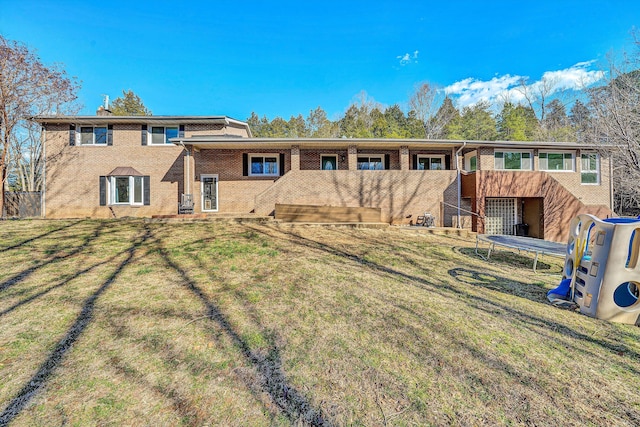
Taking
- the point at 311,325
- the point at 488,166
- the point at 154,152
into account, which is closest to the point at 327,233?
the point at 311,325

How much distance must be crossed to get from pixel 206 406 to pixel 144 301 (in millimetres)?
2429

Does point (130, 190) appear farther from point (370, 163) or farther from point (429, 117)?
point (429, 117)

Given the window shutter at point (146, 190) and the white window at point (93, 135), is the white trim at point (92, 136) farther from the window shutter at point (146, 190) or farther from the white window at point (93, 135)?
the window shutter at point (146, 190)

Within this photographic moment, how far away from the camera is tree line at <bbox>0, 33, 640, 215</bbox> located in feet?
30.5

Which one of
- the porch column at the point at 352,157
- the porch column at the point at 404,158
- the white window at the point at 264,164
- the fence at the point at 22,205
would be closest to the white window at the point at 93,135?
the fence at the point at 22,205

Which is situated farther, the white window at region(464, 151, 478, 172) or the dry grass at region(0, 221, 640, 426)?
the white window at region(464, 151, 478, 172)

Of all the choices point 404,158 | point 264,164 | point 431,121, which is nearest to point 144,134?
point 264,164

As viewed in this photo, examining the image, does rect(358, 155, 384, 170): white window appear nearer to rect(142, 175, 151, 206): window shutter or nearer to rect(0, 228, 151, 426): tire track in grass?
rect(142, 175, 151, 206): window shutter

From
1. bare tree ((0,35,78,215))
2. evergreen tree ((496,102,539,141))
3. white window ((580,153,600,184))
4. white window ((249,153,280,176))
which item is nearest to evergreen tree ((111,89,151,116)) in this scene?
bare tree ((0,35,78,215))

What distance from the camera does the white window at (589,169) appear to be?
600 inches

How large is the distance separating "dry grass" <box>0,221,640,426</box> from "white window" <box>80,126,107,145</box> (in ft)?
39.2

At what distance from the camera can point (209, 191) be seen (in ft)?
48.8

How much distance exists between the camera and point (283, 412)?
2.07 m

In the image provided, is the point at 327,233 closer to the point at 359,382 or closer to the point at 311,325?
the point at 311,325
